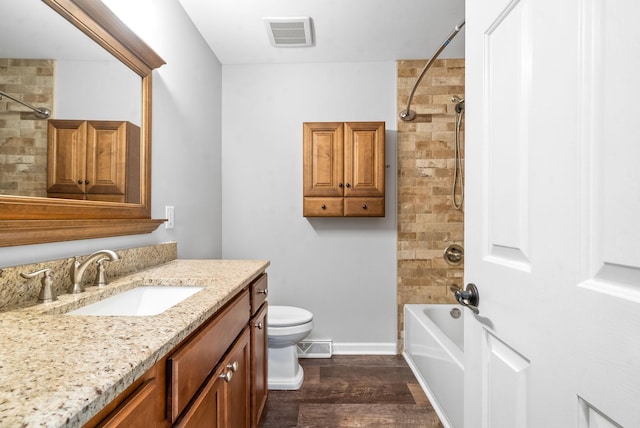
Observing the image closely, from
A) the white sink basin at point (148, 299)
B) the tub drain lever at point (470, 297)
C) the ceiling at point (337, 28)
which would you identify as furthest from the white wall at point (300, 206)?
the tub drain lever at point (470, 297)

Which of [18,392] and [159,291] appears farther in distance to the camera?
[159,291]

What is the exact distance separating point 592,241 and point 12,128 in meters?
1.44

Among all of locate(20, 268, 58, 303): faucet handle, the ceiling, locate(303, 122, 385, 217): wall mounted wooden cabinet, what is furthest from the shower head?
locate(20, 268, 58, 303): faucet handle

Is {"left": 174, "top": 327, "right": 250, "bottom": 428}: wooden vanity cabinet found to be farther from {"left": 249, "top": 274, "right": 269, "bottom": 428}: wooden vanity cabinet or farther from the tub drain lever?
the tub drain lever

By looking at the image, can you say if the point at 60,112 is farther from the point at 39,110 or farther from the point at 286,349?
the point at 286,349

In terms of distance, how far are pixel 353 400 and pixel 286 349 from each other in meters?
0.53

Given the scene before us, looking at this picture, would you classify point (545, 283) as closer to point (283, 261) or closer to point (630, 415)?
point (630, 415)

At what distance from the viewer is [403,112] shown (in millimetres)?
2680

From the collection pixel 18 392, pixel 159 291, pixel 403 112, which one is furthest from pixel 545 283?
pixel 403 112

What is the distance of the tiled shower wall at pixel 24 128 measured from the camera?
0.94 meters

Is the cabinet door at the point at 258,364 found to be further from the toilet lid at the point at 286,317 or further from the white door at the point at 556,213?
the white door at the point at 556,213

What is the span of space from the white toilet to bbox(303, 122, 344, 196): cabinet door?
982mm

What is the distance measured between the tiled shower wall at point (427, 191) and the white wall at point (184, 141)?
1540 mm

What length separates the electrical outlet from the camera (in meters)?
1.85
